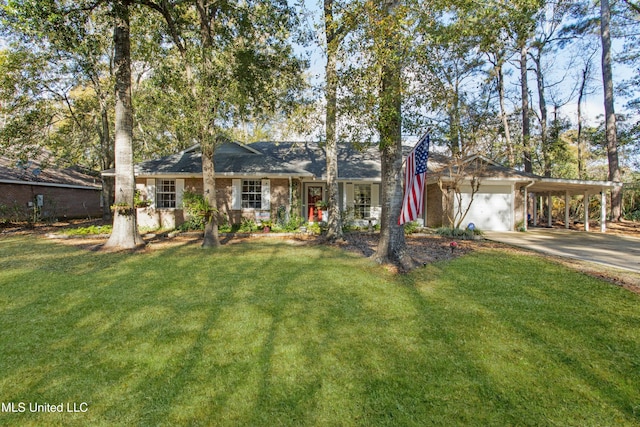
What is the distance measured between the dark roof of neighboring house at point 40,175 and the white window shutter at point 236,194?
9.93 meters

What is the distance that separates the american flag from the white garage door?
10763 mm

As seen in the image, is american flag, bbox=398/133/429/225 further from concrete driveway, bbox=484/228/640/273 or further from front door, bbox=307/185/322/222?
front door, bbox=307/185/322/222

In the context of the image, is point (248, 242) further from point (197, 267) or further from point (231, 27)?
point (231, 27)

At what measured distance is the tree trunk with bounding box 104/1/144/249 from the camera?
31.0 ft

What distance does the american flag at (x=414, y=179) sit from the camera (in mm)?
5447

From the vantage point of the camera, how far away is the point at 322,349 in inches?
134

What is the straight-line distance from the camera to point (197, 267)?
7.08 metres

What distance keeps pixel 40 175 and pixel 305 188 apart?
1712 cm

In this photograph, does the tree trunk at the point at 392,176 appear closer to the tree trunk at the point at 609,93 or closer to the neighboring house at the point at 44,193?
the tree trunk at the point at 609,93

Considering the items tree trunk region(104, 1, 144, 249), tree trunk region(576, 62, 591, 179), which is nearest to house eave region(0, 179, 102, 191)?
tree trunk region(104, 1, 144, 249)

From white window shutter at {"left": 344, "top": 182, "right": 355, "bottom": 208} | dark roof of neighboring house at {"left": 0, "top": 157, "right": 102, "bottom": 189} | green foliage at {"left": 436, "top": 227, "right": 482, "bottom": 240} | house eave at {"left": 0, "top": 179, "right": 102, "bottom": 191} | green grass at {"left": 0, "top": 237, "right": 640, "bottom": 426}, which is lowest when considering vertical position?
green grass at {"left": 0, "top": 237, "right": 640, "bottom": 426}

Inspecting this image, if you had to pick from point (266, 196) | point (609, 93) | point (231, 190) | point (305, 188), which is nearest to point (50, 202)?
point (231, 190)

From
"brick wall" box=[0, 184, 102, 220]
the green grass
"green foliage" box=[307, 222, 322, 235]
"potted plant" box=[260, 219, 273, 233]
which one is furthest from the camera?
"brick wall" box=[0, 184, 102, 220]

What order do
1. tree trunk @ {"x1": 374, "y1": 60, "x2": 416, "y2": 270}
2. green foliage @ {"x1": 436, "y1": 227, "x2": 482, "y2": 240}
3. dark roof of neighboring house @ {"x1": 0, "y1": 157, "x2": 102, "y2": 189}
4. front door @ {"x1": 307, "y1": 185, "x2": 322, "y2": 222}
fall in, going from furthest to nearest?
1. dark roof of neighboring house @ {"x1": 0, "y1": 157, "x2": 102, "y2": 189}
2. front door @ {"x1": 307, "y1": 185, "x2": 322, "y2": 222}
3. green foliage @ {"x1": 436, "y1": 227, "x2": 482, "y2": 240}
4. tree trunk @ {"x1": 374, "y1": 60, "x2": 416, "y2": 270}
